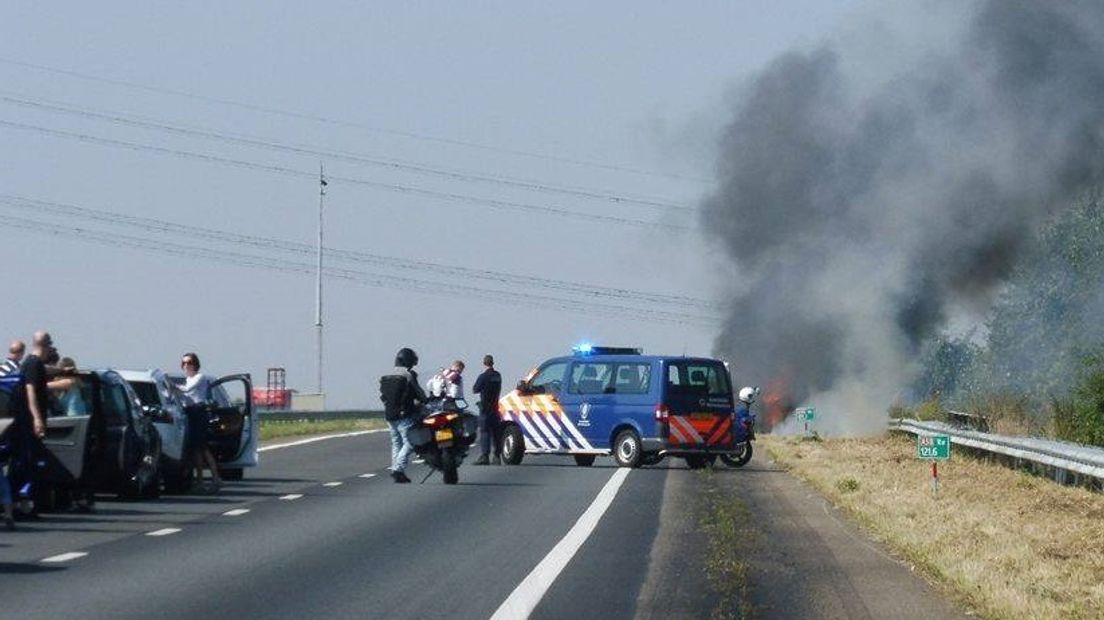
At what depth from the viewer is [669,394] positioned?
35062 mm

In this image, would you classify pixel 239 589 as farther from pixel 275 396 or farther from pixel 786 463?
pixel 275 396

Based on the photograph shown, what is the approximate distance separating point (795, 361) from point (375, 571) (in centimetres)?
4838

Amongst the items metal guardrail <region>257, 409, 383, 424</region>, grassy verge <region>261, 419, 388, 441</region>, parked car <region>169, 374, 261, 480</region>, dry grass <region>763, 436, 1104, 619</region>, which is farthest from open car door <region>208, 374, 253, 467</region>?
metal guardrail <region>257, 409, 383, 424</region>

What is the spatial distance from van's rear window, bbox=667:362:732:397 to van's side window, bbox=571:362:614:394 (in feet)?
3.59

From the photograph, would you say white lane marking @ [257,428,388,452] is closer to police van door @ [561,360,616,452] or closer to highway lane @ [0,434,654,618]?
police van door @ [561,360,616,452]

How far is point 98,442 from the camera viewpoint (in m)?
22.3

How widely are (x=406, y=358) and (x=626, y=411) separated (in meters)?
7.68

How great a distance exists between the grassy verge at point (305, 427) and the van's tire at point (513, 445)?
11.9 m

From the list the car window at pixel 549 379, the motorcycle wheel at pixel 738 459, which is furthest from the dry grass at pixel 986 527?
the car window at pixel 549 379

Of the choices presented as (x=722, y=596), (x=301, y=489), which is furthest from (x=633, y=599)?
(x=301, y=489)

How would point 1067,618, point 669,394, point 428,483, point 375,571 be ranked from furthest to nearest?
point 669,394 → point 428,483 → point 375,571 → point 1067,618

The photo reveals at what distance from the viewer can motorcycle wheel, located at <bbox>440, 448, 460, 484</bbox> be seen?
92.9ft

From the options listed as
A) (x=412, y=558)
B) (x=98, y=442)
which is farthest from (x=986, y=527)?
(x=98, y=442)

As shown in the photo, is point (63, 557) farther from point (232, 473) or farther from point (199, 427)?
point (232, 473)
